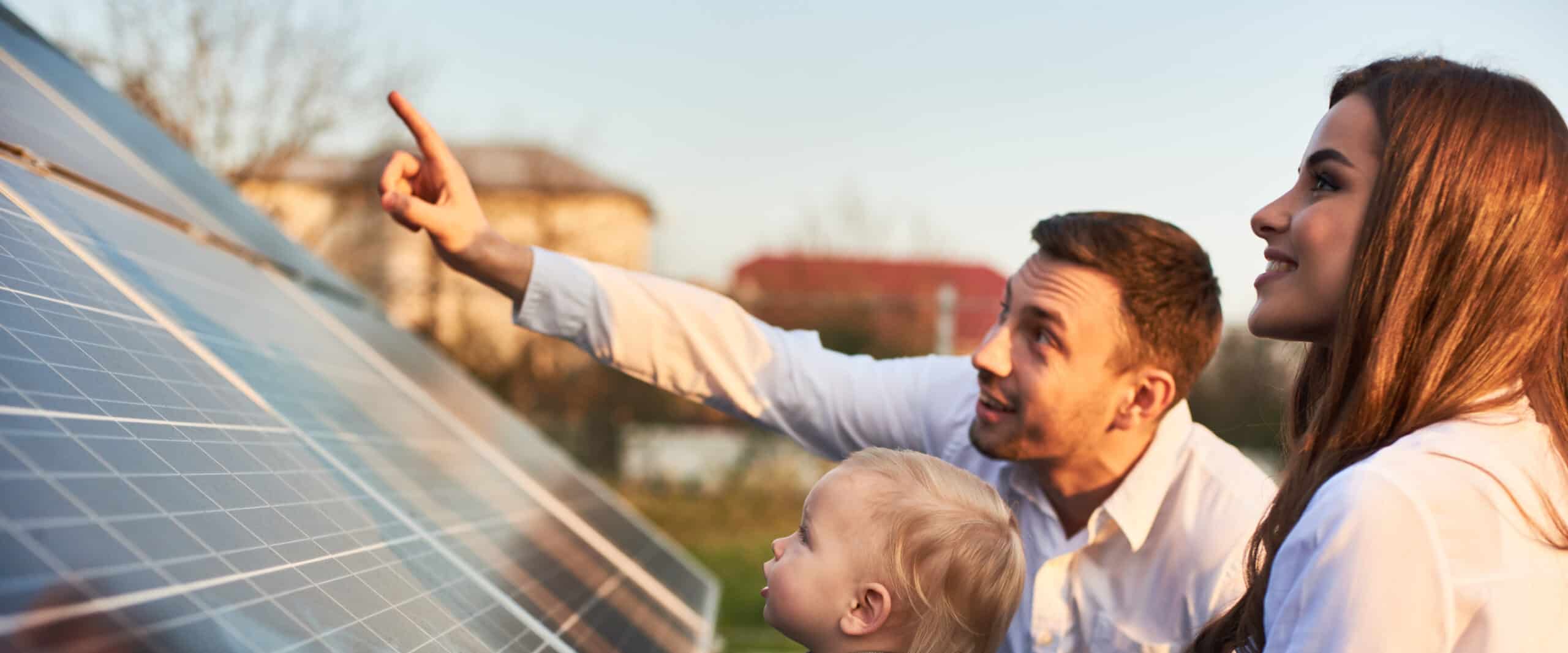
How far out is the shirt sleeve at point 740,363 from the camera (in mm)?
3092

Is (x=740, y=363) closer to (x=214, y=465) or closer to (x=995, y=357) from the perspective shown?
(x=995, y=357)

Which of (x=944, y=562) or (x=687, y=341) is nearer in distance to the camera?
(x=944, y=562)

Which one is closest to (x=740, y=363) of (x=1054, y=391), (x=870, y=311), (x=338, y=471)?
(x=1054, y=391)

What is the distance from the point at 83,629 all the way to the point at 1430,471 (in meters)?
1.45

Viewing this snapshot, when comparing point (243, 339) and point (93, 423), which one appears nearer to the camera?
point (93, 423)

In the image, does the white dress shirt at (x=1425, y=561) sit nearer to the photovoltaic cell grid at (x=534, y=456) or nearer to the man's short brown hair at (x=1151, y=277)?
the man's short brown hair at (x=1151, y=277)

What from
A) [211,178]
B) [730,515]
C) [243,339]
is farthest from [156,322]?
[730,515]

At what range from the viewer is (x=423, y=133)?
9.03 ft

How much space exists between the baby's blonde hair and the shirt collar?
84 cm

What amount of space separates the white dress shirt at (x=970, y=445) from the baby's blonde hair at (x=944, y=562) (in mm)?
851

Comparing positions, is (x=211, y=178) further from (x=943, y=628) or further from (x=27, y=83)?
(x=943, y=628)

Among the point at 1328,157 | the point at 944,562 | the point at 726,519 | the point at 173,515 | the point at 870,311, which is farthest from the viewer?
the point at 870,311

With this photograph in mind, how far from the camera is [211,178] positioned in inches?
170

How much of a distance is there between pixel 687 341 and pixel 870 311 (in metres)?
11.7
